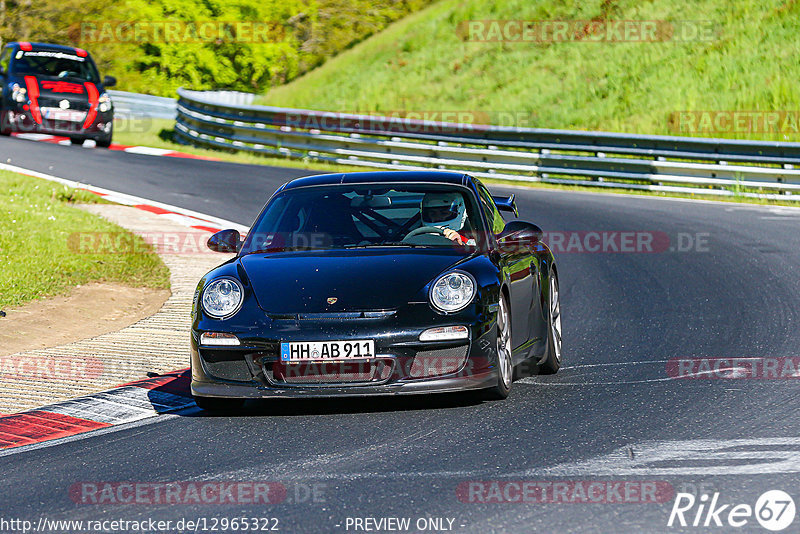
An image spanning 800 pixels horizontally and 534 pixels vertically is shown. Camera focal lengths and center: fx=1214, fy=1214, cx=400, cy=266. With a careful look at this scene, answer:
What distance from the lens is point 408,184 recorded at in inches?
305

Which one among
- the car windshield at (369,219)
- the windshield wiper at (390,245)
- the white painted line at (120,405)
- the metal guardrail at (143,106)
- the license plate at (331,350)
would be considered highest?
the car windshield at (369,219)

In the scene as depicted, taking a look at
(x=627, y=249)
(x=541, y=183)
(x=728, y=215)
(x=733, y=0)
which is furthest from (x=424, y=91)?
(x=627, y=249)

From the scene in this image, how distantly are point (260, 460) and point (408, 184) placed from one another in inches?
103

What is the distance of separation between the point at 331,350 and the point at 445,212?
1624 mm

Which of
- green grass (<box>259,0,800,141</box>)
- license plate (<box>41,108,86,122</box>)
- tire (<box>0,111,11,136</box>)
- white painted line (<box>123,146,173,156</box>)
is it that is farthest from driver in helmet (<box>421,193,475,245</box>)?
tire (<box>0,111,11,136</box>)

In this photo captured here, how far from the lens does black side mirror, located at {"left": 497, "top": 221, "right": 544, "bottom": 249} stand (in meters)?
7.48

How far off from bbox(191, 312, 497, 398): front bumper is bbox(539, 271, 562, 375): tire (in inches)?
53.9

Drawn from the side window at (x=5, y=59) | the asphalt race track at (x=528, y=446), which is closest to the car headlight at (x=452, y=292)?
the asphalt race track at (x=528, y=446)

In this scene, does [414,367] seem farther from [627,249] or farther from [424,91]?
[424,91]

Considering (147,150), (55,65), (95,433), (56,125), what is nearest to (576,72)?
(147,150)

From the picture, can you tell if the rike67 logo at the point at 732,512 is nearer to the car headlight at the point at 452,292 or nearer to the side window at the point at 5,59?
the car headlight at the point at 452,292

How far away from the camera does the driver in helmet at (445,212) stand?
297 inches

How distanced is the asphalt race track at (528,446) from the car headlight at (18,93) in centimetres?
1606

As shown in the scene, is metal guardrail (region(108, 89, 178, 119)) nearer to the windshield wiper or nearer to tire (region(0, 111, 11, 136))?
tire (region(0, 111, 11, 136))
